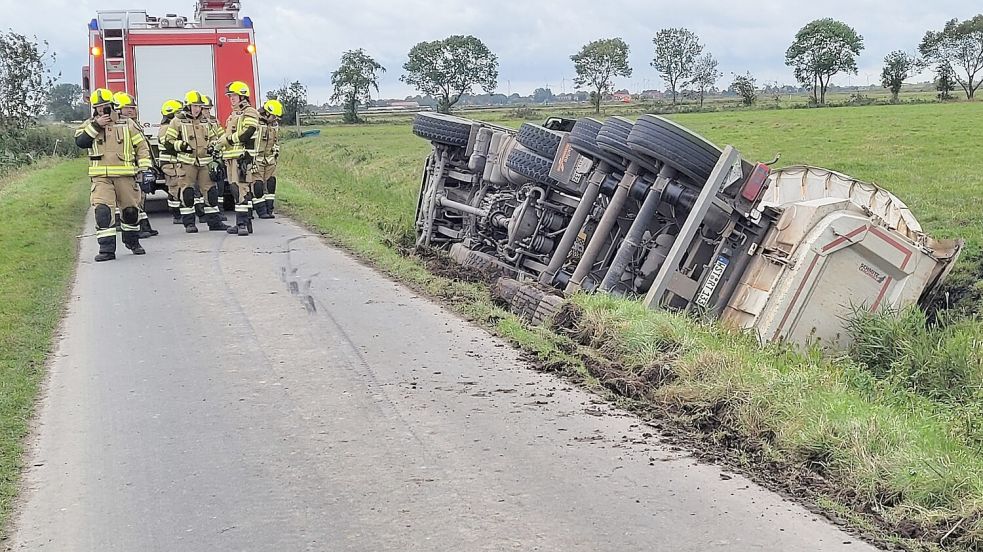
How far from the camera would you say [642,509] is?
14.7 ft

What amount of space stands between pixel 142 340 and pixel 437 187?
490 cm

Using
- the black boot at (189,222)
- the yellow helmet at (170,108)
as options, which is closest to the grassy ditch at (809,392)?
the black boot at (189,222)

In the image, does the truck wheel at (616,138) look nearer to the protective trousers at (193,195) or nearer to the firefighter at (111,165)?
the firefighter at (111,165)

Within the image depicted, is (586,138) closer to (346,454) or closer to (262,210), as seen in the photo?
(346,454)

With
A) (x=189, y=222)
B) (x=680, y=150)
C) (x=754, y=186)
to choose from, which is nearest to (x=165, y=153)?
(x=189, y=222)

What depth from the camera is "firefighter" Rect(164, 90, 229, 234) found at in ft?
45.9

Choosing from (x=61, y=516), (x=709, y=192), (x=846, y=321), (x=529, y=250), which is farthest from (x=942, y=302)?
(x=61, y=516)

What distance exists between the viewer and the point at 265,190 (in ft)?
51.2

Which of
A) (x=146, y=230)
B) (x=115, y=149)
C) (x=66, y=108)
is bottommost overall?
(x=66, y=108)

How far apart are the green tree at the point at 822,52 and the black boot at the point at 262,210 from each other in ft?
249

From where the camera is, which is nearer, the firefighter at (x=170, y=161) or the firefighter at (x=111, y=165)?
the firefighter at (x=111, y=165)

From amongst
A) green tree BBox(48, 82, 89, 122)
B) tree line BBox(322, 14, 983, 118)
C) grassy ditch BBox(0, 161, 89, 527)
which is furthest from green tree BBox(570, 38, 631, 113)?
grassy ditch BBox(0, 161, 89, 527)

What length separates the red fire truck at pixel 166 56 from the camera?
16.5m

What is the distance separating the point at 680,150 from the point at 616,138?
0.66 metres
